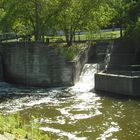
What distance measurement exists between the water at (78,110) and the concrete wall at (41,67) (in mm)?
1365

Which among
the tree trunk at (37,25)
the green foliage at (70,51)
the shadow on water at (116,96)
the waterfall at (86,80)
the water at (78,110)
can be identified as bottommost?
the water at (78,110)

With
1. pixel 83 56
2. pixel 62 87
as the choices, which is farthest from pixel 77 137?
pixel 83 56

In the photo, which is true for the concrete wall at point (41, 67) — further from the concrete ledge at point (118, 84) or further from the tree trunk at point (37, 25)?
the concrete ledge at point (118, 84)

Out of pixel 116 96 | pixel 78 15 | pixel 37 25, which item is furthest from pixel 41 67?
pixel 116 96

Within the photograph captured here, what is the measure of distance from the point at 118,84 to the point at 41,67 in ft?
30.3

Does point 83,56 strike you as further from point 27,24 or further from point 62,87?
point 27,24

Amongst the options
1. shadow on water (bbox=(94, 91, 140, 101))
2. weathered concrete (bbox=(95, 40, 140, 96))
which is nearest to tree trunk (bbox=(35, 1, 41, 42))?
weathered concrete (bbox=(95, 40, 140, 96))

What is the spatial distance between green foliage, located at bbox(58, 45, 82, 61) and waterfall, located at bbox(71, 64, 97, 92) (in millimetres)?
1615

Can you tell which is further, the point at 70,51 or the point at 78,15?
the point at 78,15

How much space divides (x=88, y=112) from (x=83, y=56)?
13.3 metres

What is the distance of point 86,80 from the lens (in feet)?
124

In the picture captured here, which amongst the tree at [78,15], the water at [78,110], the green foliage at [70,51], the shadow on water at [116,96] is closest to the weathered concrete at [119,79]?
the shadow on water at [116,96]

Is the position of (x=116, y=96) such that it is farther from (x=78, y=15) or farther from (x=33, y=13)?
(x=33, y=13)

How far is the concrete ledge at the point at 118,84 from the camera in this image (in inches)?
1234
